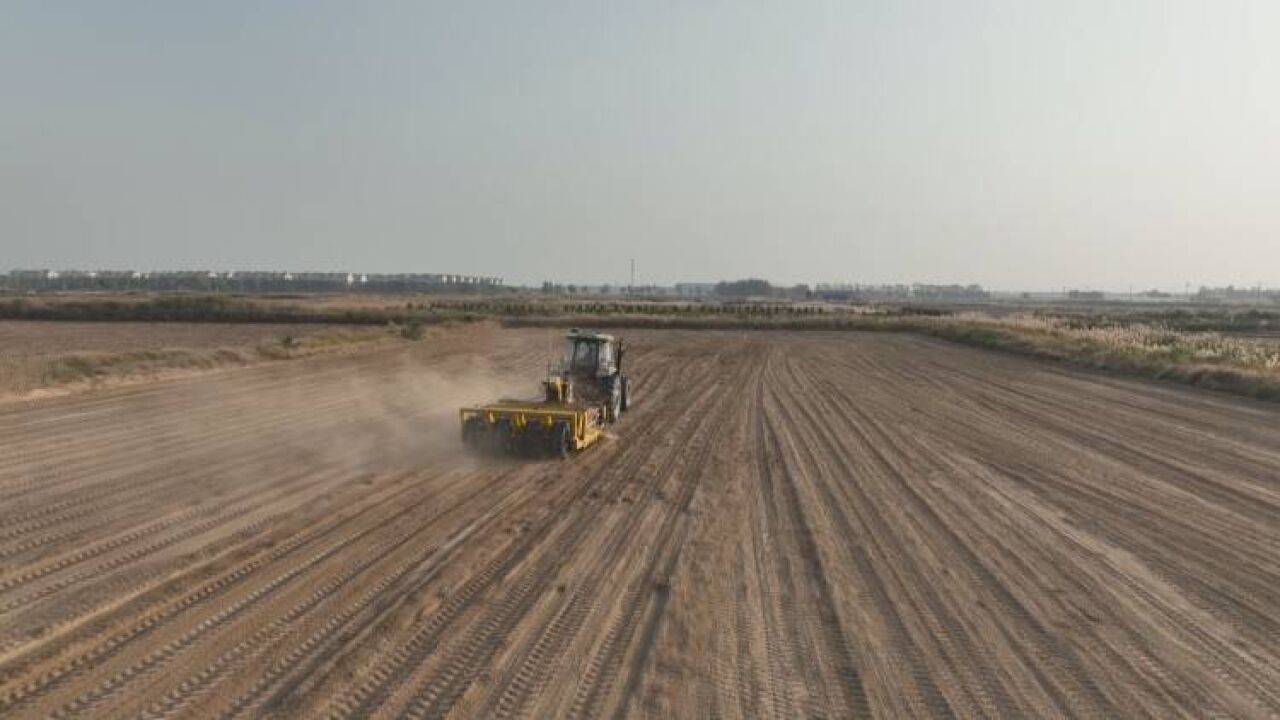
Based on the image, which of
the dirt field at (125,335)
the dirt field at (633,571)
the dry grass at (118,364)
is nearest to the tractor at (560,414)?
the dirt field at (633,571)

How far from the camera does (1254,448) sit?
15727 mm

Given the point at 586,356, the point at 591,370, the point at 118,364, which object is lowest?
the point at 118,364

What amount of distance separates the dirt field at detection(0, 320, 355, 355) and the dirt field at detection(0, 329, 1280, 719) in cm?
1956

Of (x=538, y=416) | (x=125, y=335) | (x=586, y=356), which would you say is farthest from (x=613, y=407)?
(x=125, y=335)

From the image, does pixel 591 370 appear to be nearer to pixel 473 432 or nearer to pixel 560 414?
pixel 560 414

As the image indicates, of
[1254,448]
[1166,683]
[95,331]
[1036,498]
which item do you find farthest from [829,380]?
[95,331]

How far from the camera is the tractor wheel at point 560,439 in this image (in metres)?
13.4

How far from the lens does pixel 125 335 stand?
4181 cm

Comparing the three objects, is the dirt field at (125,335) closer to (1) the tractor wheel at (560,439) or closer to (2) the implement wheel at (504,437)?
(2) the implement wheel at (504,437)

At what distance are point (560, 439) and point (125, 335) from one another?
38140 millimetres

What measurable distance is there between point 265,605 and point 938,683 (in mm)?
5503

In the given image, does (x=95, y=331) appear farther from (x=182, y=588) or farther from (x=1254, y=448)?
(x=1254, y=448)

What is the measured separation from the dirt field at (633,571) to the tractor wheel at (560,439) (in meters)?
0.28

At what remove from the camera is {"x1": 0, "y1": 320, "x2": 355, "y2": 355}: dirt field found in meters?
33.7
